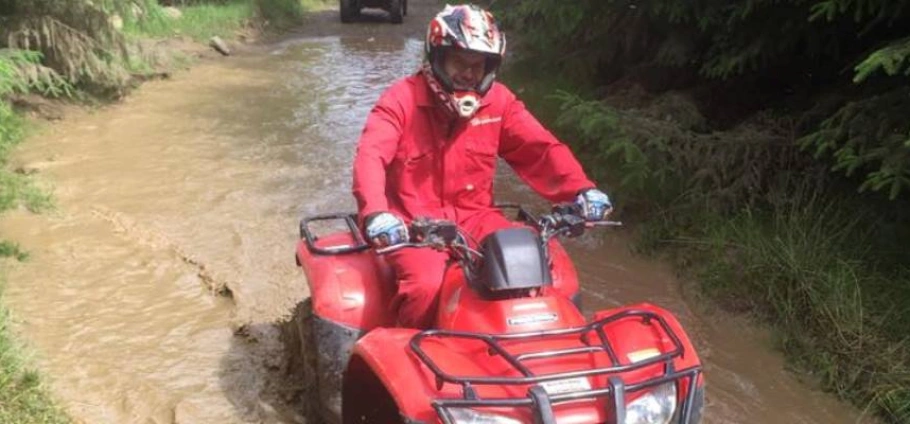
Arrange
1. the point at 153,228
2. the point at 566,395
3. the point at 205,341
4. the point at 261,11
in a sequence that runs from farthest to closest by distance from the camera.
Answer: the point at 261,11 → the point at 153,228 → the point at 205,341 → the point at 566,395

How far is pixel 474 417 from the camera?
262 cm

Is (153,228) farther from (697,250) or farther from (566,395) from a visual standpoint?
(566,395)

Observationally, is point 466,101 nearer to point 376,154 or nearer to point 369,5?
point 376,154

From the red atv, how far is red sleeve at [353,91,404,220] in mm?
355

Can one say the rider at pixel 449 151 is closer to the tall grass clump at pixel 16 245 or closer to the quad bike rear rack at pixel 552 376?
the quad bike rear rack at pixel 552 376

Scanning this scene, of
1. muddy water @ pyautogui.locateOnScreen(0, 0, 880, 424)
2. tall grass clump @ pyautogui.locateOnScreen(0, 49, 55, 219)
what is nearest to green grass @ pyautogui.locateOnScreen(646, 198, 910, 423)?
muddy water @ pyautogui.locateOnScreen(0, 0, 880, 424)

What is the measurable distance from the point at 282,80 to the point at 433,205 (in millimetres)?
9640

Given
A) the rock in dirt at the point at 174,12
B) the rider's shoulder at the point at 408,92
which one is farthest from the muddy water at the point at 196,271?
the rock in dirt at the point at 174,12

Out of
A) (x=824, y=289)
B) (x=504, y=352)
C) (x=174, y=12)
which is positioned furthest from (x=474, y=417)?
(x=174, y=12)

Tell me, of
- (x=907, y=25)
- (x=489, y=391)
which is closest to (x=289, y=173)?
(x=907, y=25)

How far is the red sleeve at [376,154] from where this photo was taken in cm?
362

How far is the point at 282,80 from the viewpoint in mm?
13250

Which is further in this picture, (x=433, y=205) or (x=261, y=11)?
(x=261, y=11)

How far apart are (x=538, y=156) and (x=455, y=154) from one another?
0.40 m
